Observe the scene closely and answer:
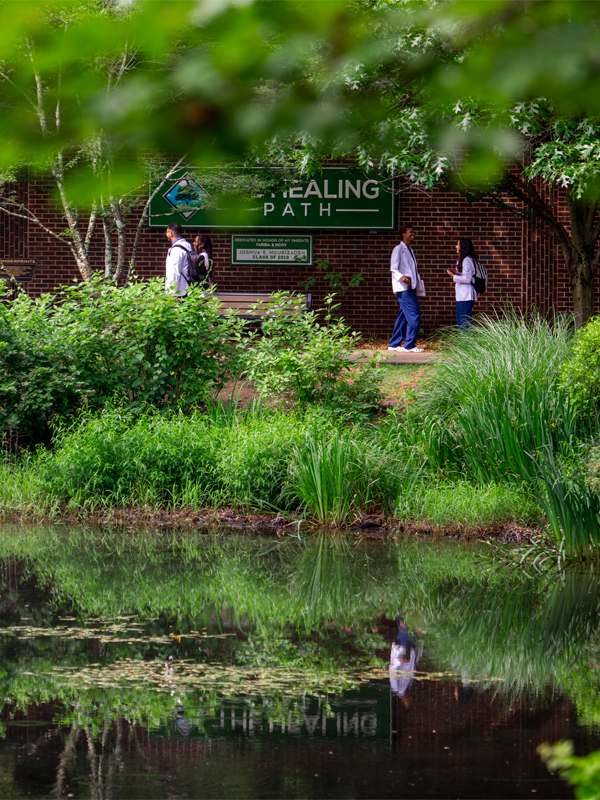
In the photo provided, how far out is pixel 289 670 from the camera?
18.5 ft

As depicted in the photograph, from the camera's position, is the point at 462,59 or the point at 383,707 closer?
the point at 462,59

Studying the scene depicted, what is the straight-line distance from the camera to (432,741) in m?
4.66

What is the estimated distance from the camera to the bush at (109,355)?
1084 centimetres

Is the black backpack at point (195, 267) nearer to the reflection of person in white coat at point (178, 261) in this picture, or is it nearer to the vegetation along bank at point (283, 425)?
the reflection of person in white coat at point (178, 261)

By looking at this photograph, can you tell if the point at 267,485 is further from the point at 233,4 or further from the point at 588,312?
the point at 233,4

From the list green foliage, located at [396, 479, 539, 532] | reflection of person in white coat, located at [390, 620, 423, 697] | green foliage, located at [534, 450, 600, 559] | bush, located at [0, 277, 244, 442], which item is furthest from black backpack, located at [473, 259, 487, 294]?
reflection of person in white coat, located at [390, 620, 423, 697]

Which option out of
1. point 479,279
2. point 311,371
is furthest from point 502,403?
point 479,279

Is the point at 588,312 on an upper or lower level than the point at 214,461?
upper

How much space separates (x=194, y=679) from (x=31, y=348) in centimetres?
617

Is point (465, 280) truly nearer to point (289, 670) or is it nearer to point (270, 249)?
point (270, 249)

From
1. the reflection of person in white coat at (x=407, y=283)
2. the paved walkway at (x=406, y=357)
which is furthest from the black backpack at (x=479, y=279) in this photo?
the paved walkway at (x=406, y=357)

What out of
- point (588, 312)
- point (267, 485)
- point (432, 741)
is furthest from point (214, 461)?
point (588, 312)

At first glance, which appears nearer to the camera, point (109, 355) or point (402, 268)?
point (109, 355)

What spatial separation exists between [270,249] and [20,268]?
448 centimetres
